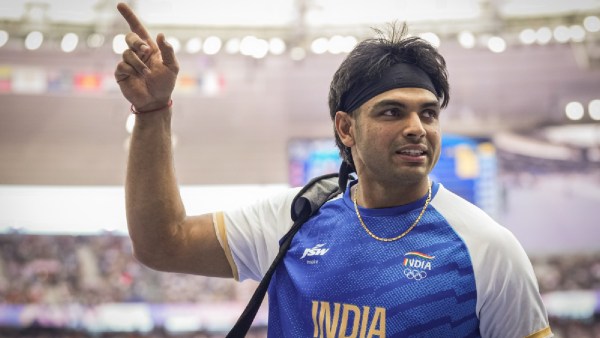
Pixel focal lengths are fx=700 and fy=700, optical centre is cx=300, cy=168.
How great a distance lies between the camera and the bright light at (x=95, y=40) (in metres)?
8.73

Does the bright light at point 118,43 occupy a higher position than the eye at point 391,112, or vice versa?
the bright light at point 118,43

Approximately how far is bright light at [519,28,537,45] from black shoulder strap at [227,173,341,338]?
25.1 feet

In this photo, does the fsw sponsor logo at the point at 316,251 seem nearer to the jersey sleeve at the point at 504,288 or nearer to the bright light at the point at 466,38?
the jersey sleeve at the point at 504,288

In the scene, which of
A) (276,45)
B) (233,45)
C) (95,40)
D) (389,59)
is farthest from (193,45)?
(389,59)

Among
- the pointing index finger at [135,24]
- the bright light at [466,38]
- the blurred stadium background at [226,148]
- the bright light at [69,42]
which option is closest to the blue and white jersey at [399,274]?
the pointing index finger at [135,24]

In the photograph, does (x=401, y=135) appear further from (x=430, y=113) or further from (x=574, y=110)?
(x=574, y=110)

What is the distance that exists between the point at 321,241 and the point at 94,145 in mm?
8410

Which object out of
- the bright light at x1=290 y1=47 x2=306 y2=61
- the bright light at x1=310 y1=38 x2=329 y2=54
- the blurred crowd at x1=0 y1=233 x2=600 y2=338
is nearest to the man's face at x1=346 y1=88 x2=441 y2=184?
the bright light at x1=310 y1=38 x2=329 y2=54

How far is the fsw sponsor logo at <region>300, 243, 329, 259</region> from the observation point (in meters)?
1.62

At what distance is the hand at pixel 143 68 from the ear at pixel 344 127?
0.41 meters

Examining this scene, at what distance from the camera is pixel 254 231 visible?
68.8 inches

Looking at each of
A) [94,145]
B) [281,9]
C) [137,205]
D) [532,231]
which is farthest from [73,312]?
[137,205]

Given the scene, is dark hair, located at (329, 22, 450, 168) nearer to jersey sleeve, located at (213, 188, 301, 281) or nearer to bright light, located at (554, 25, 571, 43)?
jersey sleeve, located at (213, 188, 301, 281)

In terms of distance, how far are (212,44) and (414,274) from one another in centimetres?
779
